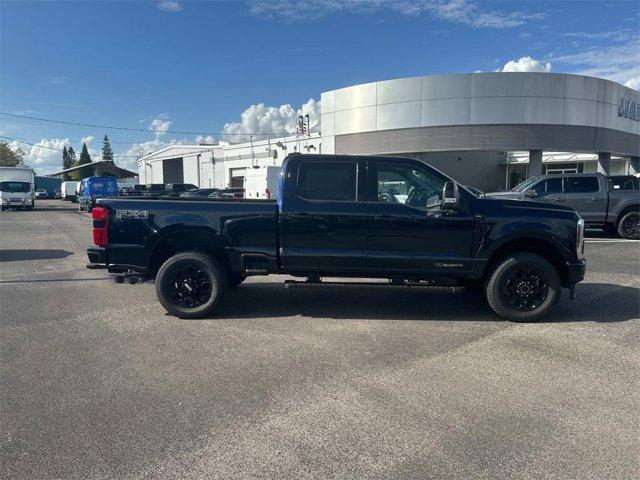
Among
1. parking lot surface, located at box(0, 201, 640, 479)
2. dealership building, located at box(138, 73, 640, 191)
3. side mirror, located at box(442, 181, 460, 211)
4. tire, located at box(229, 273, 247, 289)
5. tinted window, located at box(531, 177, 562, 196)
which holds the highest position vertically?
dealership building, located at box(138, 73, 640, 191)

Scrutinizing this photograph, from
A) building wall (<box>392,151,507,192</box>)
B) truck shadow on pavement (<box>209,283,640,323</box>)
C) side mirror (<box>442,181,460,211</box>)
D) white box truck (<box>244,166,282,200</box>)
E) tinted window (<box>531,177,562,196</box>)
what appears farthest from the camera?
building wall (<box>392,151,507,192</box>)

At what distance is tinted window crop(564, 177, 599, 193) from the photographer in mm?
14219

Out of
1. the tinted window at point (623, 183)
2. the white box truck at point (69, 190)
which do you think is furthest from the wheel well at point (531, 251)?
the white box truck at point (69, 190)

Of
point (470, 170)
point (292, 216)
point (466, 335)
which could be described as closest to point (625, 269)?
point (466, 335)

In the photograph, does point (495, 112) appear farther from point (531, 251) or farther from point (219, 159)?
point (219, 159)

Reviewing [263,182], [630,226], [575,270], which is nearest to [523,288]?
[575,270]

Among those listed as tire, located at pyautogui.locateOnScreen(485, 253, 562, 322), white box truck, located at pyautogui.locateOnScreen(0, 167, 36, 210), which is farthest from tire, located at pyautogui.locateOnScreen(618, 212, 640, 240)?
white box truck, located at pyautogui.locateOnScreen(0, 167, 36, 210)

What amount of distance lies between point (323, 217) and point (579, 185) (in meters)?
11.5

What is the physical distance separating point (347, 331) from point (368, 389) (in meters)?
1.57

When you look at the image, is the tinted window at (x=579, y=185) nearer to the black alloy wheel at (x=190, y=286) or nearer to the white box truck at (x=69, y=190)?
the black alloy wheel at (x=190, y=286)

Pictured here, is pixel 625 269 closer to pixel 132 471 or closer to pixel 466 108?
pixel 132 471

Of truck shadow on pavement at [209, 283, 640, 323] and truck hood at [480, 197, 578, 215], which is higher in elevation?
truck hood at [480, 197, 578, 215]

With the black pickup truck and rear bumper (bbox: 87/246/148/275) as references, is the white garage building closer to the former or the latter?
the black pickup truck

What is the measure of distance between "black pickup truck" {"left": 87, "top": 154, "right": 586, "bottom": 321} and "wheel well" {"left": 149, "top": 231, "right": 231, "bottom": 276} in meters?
0.02
